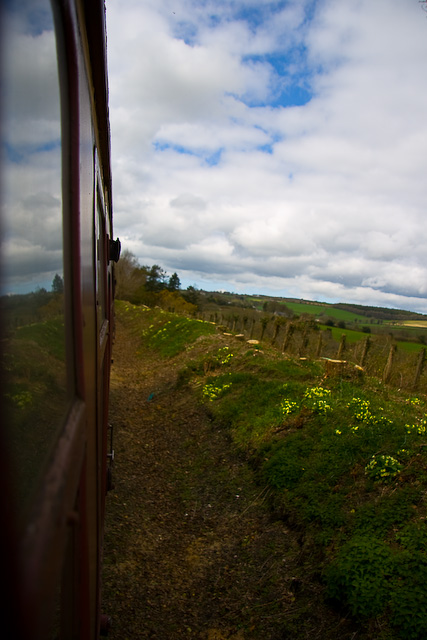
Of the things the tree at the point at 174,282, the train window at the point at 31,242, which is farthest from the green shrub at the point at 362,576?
the tree at the point at 174,282

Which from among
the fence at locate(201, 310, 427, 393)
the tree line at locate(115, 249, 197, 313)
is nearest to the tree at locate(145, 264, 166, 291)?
the tree line at locate(115, 249, 197, 313)

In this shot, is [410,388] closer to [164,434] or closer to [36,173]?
[164,434]

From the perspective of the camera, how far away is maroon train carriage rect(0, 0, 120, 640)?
62 centimetres

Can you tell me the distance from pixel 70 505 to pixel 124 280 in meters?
50.9

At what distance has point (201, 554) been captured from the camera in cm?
461

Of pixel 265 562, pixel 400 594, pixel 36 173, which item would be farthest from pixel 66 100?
pixel 265 562

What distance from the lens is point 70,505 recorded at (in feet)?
2.93

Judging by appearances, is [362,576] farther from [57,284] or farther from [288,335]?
[288,335]

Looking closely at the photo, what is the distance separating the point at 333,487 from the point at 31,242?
16.2ft

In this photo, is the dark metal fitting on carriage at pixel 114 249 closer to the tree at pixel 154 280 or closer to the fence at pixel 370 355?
the fence at pixel 370 355

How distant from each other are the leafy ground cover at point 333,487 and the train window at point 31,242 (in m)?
3.60

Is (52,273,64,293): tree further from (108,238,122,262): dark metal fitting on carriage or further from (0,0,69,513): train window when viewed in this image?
(108,238,122,262): dark metal fitting on carriage

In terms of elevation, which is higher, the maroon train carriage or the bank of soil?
the maroon train carriage

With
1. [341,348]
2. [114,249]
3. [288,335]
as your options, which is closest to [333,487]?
[114,249]
